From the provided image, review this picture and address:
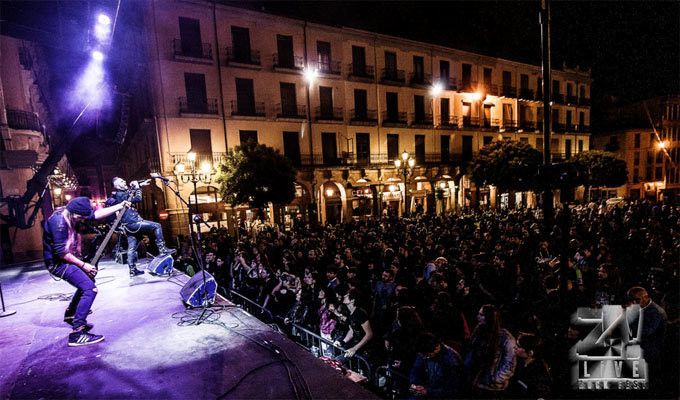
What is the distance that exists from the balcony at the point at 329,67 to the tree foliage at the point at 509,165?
13441mm

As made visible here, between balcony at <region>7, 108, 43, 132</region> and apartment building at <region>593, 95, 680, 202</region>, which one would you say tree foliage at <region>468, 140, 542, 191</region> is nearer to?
apartment building at <region>593, 95, 680, 202</region>

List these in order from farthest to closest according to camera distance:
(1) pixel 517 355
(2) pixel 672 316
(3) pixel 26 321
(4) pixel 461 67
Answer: (4) pixel 461 67 < (3) pixel 26 321 < (2) pixel 672 316 < (1) pixel 517 355

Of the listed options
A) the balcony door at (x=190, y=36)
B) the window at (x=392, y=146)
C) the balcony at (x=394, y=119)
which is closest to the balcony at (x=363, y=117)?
the balcony at (x=394, y=119)

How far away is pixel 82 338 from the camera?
463cm

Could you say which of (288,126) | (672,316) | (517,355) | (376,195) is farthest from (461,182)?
(517,355)

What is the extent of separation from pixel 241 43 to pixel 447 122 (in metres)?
18.4

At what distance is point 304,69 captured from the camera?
23391mm

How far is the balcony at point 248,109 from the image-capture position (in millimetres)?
21344

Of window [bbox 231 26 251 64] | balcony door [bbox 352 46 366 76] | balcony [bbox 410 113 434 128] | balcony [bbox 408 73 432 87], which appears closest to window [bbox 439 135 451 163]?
balcony [bbox 410 113 434 128]

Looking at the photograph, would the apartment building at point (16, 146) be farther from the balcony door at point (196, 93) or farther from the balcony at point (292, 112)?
the balcony at point (292, 112)

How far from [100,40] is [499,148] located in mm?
25633

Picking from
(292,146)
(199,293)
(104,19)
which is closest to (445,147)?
(292,146)

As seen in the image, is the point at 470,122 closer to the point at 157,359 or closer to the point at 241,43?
the point at 241,43

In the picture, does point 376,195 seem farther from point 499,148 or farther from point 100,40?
point 100,40
